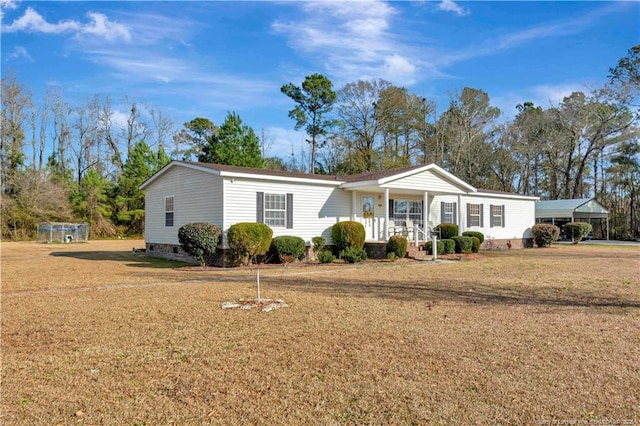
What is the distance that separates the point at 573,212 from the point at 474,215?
14.0 meters

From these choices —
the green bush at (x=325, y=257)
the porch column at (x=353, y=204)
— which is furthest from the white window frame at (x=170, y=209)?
the porch column at (x=353, y=204)

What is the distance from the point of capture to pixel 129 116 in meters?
47.9

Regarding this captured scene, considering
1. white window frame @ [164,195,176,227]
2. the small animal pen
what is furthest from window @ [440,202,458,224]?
the small animal pen

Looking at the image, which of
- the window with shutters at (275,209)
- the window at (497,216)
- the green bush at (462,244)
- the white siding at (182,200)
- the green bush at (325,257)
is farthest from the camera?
the window at (497,216)

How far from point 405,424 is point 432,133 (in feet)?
139

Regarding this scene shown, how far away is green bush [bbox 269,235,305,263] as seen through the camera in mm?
15602

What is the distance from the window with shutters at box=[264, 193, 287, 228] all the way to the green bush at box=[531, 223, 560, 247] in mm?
17193

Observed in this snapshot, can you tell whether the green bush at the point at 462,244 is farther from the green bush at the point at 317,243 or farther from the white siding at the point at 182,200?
the white siding at the point at 182,200

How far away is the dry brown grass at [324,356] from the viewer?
12.0ft

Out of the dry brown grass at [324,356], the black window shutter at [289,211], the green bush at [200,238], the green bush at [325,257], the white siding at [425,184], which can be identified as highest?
the white siding at [425,184]

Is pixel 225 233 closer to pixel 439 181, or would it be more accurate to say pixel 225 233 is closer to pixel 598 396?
pixel 439 181

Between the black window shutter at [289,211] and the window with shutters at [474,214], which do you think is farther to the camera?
the window with shutters at [474,214]

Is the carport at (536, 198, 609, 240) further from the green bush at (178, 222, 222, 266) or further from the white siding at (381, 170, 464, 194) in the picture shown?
the green bush at (178, 222, 222, 266)

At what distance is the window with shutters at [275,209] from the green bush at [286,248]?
0.73 metres
